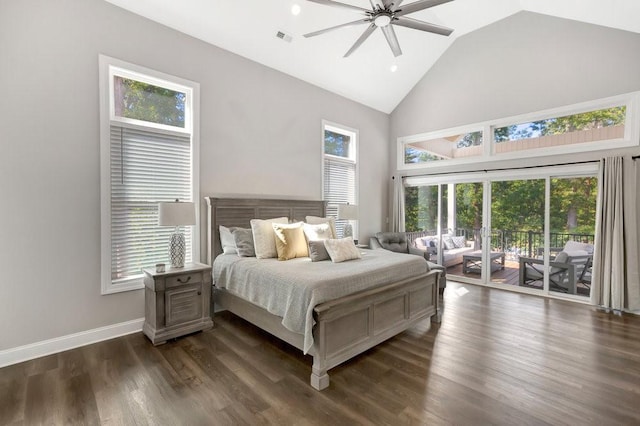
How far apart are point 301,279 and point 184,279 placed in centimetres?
145

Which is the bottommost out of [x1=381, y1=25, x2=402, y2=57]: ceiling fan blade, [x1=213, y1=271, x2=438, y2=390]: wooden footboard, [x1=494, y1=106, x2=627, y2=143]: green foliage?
[x1=213, y1=271, x2=438, y2=390]: wooden footboard

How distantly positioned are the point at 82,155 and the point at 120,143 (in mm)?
378

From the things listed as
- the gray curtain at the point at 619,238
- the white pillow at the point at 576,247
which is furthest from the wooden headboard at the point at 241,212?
the gray curtain at the point at 619,238

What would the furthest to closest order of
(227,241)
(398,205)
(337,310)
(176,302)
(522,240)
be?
1. (398,205)
2. (522,240)
3. (227,241)
4. (176,302)
5. (337,310)

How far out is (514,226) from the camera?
5191 mm

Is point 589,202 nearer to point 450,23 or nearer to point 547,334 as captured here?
point 547,334

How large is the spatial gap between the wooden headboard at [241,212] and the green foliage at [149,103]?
3.63 feet

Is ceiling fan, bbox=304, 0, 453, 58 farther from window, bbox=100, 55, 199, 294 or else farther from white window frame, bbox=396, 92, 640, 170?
white window frame, bbox=396, 92, 640, 170

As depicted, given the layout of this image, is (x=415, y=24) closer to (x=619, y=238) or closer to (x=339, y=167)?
(x=339, y=167)

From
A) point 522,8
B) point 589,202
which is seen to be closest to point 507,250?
point 589,202

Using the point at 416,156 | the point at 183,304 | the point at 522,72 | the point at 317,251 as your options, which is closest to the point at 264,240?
the point at 317,251

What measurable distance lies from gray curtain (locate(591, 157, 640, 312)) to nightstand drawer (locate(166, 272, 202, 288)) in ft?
18.0

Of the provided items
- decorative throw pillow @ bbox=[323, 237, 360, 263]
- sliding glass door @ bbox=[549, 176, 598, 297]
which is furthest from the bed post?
sliding glass door @ bbox=[549, 176, 598, 297]

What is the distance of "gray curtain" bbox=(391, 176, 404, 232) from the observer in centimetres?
658
